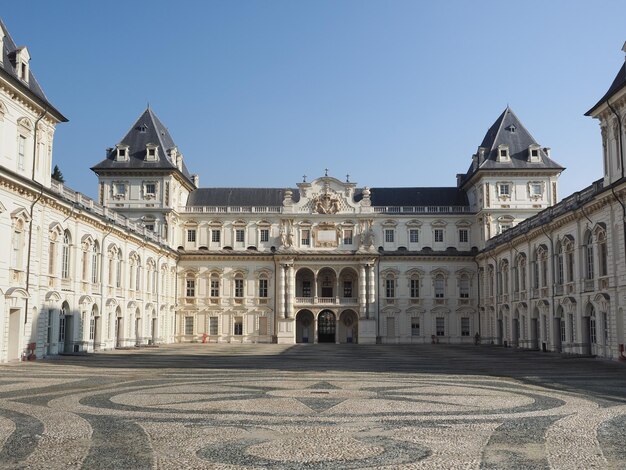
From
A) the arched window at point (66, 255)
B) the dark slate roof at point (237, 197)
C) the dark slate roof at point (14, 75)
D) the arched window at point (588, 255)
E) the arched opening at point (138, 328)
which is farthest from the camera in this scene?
the dark slate roof at point (237, 197)

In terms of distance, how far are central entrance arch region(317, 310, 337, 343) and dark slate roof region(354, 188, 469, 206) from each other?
13.4 m

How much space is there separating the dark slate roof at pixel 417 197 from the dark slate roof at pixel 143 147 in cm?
2179

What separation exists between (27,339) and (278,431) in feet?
90.2

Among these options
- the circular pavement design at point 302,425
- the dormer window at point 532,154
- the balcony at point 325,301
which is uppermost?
the dormer window at point 532,154

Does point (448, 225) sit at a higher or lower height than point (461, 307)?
higher

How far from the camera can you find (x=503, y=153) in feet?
239

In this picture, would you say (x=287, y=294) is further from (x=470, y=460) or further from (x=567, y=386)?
(x=470, y=460)

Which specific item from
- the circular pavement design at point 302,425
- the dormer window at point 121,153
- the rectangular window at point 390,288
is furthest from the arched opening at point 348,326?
the circular pavement design at point 302,425

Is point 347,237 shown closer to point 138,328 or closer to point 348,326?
point 348,326

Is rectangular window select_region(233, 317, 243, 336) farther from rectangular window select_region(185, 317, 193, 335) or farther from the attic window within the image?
the attic window

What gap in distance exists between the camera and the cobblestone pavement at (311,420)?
11875mm

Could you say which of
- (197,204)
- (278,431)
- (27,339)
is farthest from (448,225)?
(278,431)

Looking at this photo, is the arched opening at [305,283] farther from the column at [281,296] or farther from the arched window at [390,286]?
the arched window at [390,286]

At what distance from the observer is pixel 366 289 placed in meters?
75.1
